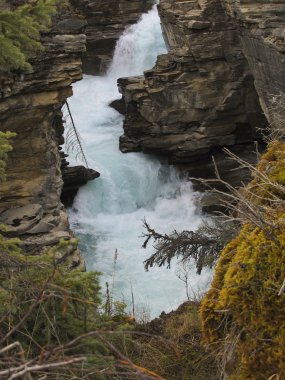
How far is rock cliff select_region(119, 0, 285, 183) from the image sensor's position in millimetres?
16266

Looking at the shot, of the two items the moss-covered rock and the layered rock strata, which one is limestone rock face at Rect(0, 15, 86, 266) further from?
the moss-covered rock

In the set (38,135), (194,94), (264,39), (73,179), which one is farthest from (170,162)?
(38,135)

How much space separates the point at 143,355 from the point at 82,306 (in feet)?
4.13

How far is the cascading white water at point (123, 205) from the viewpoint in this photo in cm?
1295

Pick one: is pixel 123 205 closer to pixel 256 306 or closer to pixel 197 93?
pixel 197 93

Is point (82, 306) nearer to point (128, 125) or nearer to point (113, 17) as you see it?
point (128, 125)

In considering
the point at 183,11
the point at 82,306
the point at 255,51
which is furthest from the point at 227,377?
the point at 183,11

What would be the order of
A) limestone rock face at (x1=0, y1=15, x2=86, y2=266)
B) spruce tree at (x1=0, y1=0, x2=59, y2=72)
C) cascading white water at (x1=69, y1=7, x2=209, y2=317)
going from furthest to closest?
cascading white water at (x1=69, y1=7, x2=209, y2=317), limestone rock face at (x1=0, y1=15, x2=86, y2=266), spruce tree at (x1=0, y1=0, x2=59, y2=72)

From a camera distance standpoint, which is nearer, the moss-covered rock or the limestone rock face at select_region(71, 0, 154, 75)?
the moss-covered rock

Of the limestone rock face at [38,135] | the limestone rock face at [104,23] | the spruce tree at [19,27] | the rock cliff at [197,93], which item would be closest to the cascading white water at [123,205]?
the rock cliff at [197,93]

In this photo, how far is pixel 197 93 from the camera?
1691 centimetres

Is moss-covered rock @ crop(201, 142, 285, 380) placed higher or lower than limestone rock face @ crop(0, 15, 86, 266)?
higher

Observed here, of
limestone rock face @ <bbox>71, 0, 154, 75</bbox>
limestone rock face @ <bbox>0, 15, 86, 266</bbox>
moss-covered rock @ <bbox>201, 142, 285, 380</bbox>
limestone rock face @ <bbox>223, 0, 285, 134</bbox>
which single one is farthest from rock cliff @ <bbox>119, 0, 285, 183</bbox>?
moss-covered rock @ <bbox>201, 142, 285, 380</bbox>

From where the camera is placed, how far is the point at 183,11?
16.8 metres
